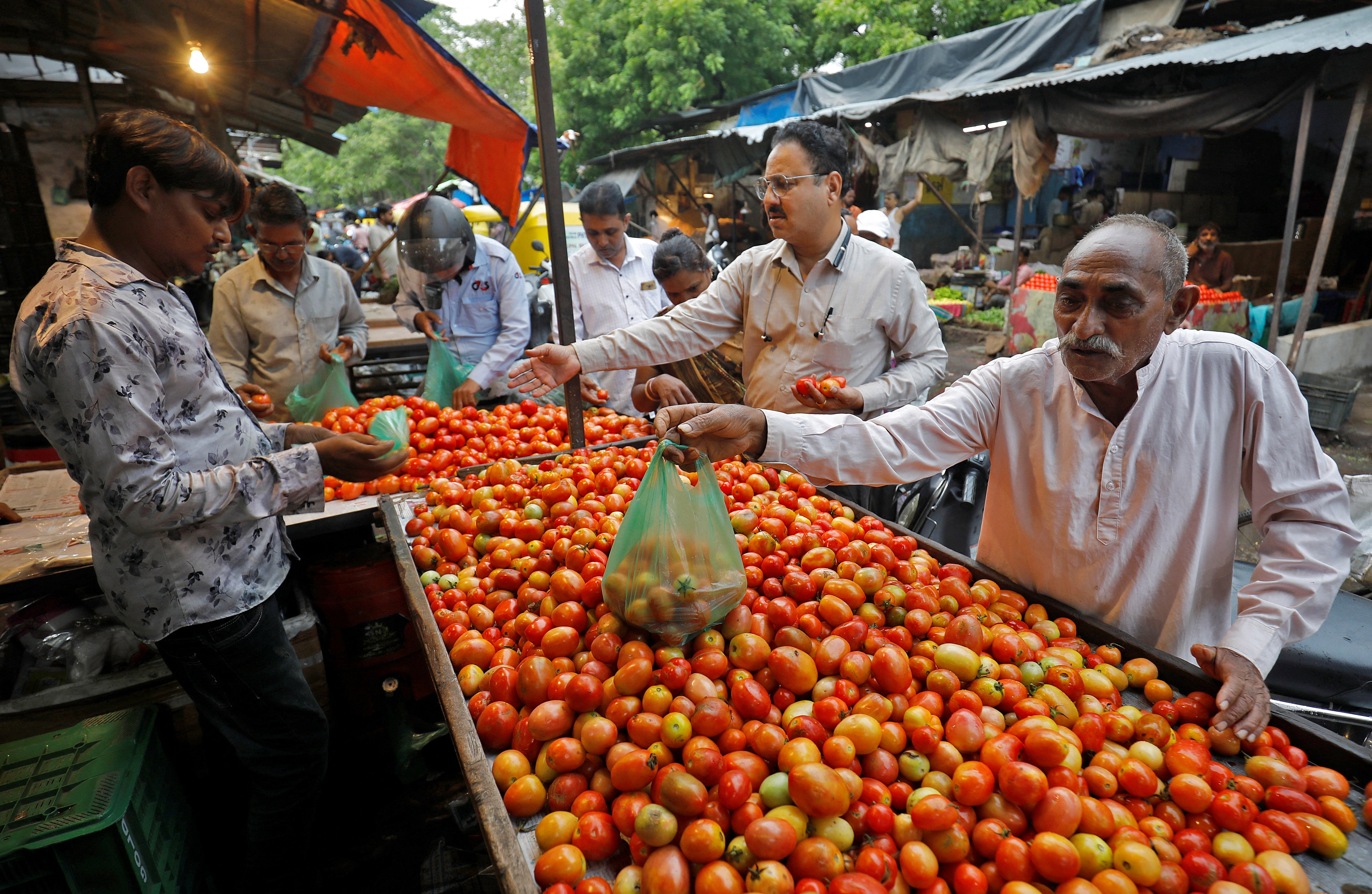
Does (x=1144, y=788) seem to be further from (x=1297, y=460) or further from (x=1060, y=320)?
(x=1060, y=320)

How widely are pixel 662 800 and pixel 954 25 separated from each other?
2148 cm

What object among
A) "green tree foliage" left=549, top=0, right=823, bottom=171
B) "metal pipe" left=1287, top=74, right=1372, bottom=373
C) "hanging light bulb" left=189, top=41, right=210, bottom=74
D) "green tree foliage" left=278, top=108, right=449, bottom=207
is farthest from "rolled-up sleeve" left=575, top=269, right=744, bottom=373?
"green tree foliage" left=278, top=108, right=449, bottom=207

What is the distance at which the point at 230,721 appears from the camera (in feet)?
7.67

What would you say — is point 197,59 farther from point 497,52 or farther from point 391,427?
point 497,52

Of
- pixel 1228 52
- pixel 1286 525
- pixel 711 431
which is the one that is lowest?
pixel 1286 525

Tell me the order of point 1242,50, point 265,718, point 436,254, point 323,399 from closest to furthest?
point 265,718, point 323,399, point 436,254, point 1242,50

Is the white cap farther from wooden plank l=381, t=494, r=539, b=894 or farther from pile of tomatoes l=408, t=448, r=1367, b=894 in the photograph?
wooden plank l=381, t=494, r=539, b=894

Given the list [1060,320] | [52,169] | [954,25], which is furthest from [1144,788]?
[954,25]

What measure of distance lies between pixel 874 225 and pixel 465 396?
4.91 m

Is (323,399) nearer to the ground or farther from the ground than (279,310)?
nearer to the ground

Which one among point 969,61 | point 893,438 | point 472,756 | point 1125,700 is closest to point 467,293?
point 893,438

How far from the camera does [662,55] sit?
20297mm

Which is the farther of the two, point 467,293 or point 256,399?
point 467,293

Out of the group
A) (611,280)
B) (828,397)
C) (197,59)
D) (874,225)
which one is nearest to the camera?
(828,397)
